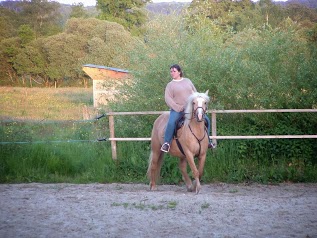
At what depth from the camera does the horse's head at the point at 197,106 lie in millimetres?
7723

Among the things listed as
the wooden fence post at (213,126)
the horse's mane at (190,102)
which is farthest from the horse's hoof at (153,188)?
A: the wooden fence post at (213,126)

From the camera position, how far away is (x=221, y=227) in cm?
579

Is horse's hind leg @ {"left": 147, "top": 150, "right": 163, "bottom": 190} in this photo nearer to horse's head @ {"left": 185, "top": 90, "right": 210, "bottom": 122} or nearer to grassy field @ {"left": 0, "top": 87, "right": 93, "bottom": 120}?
horse's head @ {"left": 185, "top": 90, "right": 210, "bottom": 122}

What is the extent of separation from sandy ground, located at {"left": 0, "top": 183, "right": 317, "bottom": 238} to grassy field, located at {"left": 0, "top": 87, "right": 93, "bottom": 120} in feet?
39.5

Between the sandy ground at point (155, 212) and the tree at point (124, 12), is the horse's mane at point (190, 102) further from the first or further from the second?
the tree at point (124, 12)

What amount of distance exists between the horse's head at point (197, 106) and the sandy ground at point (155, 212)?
4.66ft

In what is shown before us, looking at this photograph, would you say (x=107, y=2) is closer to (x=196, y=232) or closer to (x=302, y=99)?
(x=302, y=99)

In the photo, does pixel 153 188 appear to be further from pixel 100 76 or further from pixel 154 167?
pixel 100 76

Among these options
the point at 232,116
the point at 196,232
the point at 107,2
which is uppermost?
the point at 107,2

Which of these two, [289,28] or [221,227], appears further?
[289,28]

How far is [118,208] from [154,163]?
2.20 m

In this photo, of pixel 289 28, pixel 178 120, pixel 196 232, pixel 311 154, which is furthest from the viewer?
pixel 289 28

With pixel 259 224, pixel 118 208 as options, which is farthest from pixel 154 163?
pixel 259 224

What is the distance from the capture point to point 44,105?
26.2m
